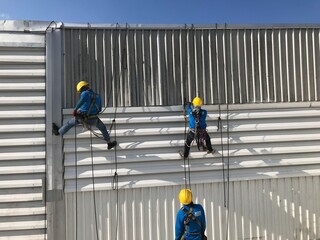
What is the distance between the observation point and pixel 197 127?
6.10m

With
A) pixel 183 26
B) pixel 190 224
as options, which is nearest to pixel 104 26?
pixel 183 26

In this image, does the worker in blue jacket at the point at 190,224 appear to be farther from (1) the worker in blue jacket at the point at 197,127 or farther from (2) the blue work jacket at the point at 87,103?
(2) the blue work jacket at the point at 87,103

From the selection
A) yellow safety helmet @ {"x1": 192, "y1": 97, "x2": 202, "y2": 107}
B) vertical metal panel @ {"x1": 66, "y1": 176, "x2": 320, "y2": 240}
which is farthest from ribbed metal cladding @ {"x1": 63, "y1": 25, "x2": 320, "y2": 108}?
vertical metal panel @ {"x1": 66, "y1": 176, "x2": 320, "y2": 240}

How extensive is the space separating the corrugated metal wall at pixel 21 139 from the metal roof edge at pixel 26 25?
0.26 feet

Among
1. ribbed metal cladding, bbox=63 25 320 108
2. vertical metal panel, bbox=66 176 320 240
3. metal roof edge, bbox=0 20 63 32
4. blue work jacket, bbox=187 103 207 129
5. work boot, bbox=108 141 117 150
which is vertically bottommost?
vertical metal panel, bbox=66 176 320 240

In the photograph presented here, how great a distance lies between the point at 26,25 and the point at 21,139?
251cm

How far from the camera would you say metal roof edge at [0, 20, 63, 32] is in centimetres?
616

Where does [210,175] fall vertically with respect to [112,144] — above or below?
below

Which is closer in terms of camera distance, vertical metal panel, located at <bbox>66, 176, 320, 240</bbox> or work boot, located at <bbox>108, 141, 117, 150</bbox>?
work boot, located at <bbox>108, 141, 117, 150</bbox>

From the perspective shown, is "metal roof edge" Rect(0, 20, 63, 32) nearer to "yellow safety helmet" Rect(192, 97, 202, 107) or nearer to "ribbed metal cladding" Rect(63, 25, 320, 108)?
"ribbed metal cladding" Rect(63, 25, 320, 108)

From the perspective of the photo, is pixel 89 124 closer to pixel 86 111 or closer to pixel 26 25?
pixel 86 111

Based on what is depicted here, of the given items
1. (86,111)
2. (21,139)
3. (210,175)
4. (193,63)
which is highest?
(193,63)

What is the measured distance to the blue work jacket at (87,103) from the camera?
5.75 meters

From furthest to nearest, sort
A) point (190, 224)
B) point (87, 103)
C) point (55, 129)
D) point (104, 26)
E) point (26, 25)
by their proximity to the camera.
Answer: point (104, 26) < point (26, 25) < point (55, 129) < point (87, 103) < point (190, 224)
